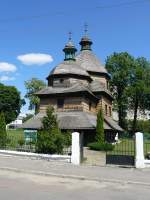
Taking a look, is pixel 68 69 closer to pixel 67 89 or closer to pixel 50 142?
pixel 67 89

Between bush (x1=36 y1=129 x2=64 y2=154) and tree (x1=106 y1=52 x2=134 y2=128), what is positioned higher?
A: tree (x1=106 y1=52 x2=134 y2=128)

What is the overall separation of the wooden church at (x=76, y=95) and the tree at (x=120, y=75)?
16.0 metres

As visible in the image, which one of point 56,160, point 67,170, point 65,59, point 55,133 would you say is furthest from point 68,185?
point 65,59

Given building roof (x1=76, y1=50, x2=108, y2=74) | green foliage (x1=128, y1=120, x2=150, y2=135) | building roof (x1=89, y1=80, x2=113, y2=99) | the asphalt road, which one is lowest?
the asphalt road

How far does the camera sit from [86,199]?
9609 mm

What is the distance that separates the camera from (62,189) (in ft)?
36.6

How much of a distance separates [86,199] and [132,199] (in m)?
1.33

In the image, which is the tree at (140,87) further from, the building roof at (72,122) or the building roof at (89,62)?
the building roof at (72,122)

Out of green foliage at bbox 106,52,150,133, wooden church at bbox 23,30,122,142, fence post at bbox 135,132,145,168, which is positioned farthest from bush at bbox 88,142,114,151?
green foliage at bbox 106,52,150,133

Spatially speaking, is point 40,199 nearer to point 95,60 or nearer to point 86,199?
point 86,199

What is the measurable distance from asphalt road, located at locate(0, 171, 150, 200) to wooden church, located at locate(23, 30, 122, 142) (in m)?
18.5

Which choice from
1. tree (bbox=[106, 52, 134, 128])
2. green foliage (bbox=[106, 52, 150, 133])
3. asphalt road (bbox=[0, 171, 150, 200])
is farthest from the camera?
tree (bbox=[106, 52, 134, 128])

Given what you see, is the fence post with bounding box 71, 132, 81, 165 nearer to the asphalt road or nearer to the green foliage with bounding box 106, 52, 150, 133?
the asphalt road

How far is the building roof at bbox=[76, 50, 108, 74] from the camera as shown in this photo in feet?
144
